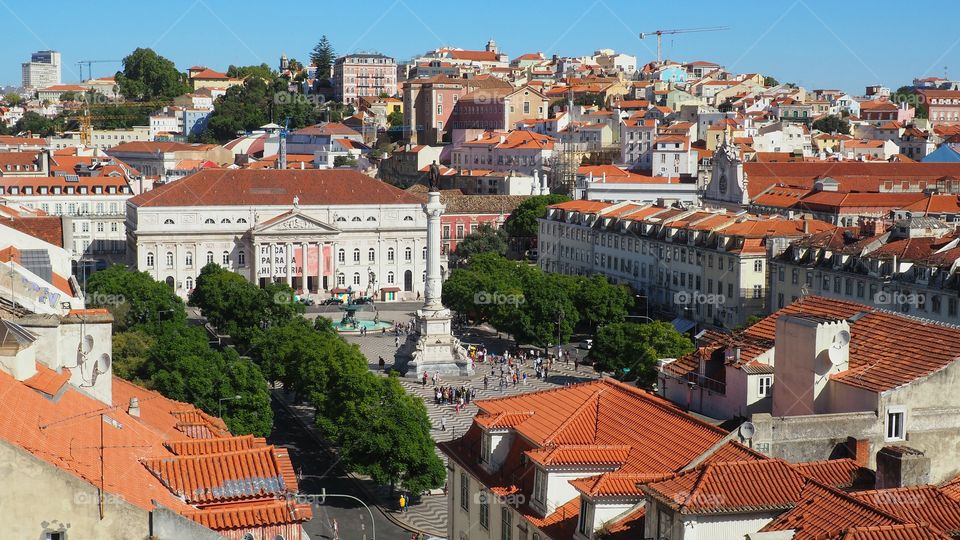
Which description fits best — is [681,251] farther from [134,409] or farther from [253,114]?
[253,114]

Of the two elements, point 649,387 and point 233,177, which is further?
point 233,177

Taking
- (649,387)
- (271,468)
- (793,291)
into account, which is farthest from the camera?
(793,291)

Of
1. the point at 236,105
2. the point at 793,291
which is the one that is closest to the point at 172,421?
the point at 793,291

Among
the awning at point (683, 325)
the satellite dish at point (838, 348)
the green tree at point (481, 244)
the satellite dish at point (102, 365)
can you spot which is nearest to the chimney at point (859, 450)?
the satellite dish at point (838, 348)

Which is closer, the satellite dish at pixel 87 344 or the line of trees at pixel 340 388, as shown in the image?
the satellite dish at pixel 87 344

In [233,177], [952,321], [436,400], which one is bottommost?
[436,400]

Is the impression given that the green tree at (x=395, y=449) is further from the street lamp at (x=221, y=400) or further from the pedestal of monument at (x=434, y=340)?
the pedestal of monument at (x=434, y=340)

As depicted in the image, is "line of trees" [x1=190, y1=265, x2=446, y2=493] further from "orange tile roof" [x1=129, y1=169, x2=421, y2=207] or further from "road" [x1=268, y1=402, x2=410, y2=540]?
"orange tile roof" [x1=129, y1=169, x2=421, y2=207]

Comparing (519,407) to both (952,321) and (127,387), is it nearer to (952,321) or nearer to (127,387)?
(127,387)
